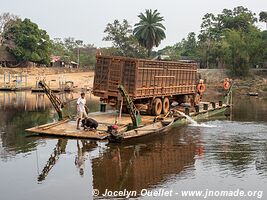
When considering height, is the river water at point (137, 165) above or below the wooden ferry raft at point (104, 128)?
below

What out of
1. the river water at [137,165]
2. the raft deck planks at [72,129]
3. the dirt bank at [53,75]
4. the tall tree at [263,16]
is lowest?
the river water at [137,165]

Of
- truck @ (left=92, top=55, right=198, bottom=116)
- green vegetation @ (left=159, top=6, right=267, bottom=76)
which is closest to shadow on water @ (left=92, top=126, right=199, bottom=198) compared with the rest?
truck @ (left=92, top=55, right=198, bottom=116)

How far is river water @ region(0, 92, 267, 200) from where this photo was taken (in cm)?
1162

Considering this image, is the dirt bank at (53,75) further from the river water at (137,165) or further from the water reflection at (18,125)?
the river water at (137,165)

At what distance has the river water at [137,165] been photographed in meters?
11.6

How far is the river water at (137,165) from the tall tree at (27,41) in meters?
49.1

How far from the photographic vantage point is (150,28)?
7919 centimetres

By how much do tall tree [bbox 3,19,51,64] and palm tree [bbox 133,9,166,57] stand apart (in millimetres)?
17667

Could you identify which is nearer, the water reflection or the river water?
the river water

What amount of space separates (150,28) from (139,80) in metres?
59.5

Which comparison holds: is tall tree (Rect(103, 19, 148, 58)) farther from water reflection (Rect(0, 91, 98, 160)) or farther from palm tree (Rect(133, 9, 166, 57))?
water reflection (Rect(0, 91, 98, 160))

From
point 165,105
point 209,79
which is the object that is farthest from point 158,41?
point 165,105

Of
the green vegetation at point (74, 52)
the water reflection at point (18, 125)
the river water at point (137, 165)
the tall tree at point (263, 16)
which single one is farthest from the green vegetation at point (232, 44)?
the river water at point (137, 165)

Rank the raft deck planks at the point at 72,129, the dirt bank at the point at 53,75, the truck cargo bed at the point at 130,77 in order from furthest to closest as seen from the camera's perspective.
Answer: the dirt bank at the point at 53,75, the truck cargo bed at the point at 130,77, the raft deck planks at the point at 72,129
